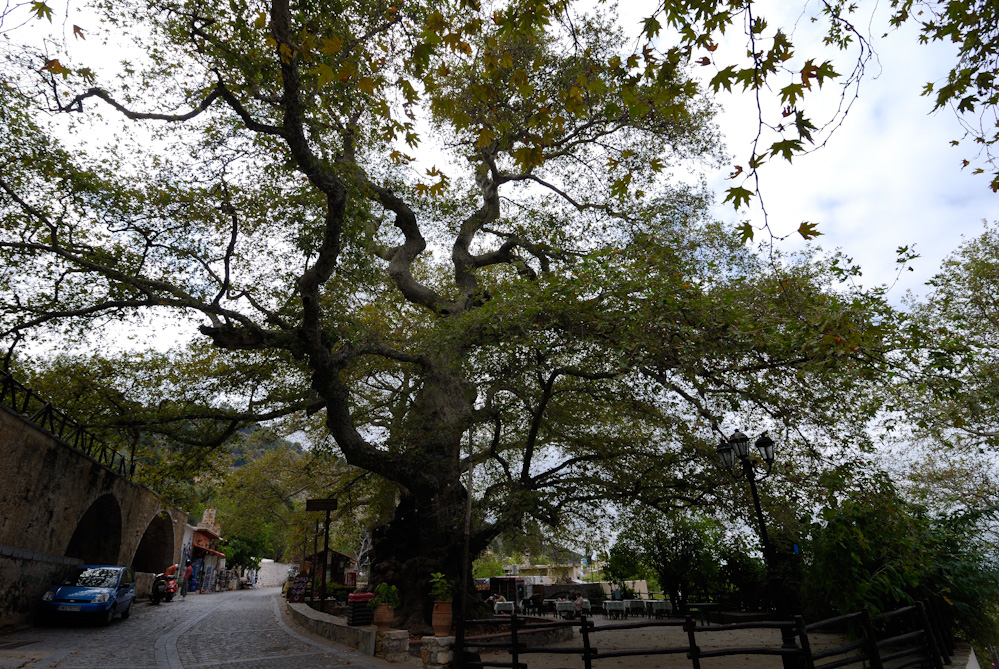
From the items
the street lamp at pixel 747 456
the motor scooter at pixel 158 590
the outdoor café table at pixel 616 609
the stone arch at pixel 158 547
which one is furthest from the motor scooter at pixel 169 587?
the street lamp at pixel 747 456

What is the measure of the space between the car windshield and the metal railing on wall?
2.90 metres

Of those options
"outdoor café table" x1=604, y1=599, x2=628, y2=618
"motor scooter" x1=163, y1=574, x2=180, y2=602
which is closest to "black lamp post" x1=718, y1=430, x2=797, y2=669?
"outdoor café table" x1=604, y1=599, x2=628, y2=618

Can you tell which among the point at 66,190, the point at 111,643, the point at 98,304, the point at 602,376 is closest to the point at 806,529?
the point at 602,376

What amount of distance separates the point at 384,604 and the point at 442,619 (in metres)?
1.24

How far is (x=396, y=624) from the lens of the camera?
1137 cm

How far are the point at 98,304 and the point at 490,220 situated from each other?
362 inches

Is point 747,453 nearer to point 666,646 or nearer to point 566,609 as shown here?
point 666,646

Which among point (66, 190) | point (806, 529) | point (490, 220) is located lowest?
point (806, 529)

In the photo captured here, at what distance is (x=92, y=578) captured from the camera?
Answer: 13023 millimetres

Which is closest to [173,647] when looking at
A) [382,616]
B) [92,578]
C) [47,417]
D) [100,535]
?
[382,616]

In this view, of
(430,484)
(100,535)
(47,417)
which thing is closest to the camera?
(430,484)

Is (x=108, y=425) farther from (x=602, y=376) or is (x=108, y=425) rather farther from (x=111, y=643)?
(x=602, y=376)

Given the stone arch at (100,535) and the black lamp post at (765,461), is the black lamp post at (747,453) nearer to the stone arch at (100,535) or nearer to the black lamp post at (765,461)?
the black lamp post at (765,461)

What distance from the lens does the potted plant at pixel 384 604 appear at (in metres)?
10.6
